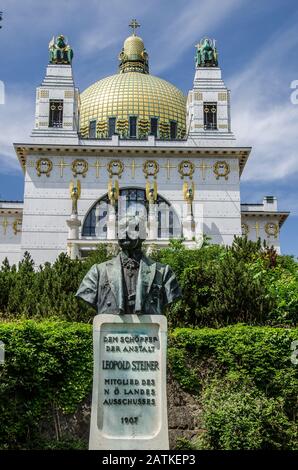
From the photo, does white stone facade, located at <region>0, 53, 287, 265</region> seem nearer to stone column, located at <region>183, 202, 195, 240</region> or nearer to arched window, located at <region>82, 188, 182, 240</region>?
arched window, located at <region>82, 188, 182, 240</region>

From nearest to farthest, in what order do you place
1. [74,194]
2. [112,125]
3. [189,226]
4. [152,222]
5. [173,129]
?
1. [152,222]
2. [189,226]
3. [74,194]
4. [112,125]
5. [173,129]

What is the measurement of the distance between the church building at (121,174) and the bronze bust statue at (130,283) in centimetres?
2929

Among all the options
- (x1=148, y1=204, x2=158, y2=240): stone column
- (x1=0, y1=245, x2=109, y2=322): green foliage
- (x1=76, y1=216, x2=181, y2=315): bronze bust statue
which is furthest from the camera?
(x1=148, y1=204, x2=158, y2=240): stone column

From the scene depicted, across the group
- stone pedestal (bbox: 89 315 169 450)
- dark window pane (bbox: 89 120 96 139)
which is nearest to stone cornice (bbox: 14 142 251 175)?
dark window pane (bbox: 89 120 96 139)

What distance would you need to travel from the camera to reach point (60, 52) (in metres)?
44.8

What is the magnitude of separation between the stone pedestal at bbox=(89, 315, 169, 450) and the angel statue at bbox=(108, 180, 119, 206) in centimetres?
3234

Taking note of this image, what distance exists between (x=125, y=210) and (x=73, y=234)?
417 cm

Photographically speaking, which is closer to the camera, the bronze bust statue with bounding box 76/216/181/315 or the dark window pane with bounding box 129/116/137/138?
the bronze bust statue with bounding box 76/216/181/315

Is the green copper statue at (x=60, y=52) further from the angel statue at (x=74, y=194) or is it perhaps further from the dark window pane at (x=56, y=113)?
the angel statue at (x=74, y=194)

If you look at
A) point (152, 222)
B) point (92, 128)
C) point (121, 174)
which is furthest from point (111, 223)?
point (92, 128)

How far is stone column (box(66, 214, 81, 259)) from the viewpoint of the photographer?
37.6 m

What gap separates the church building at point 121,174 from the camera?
1592 inches

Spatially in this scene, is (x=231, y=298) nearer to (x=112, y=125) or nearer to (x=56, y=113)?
(x=56, y=113)

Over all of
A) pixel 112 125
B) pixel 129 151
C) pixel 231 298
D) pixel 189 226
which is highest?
pixel 112 125
